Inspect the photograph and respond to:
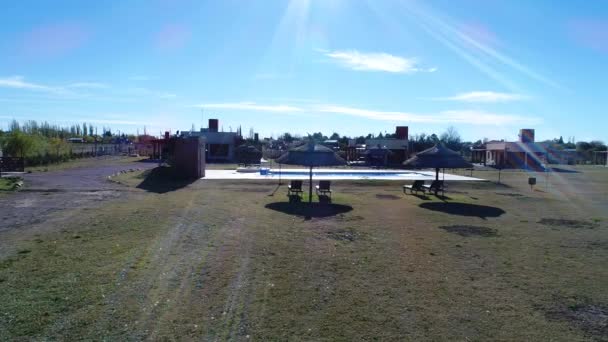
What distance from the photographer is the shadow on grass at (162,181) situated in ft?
66.6

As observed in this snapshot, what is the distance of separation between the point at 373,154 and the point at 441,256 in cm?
3638

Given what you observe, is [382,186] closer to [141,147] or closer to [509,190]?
[509,190]

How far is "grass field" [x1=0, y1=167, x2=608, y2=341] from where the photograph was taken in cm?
559

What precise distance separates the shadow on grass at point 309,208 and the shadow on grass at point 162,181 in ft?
18.7

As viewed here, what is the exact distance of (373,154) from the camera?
45.2m

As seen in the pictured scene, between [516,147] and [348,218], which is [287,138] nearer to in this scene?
[516,147]

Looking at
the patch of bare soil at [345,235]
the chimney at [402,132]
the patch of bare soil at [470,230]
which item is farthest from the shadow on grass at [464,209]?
the chimney at [402,132]

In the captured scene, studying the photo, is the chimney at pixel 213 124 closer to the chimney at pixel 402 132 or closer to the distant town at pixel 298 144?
the distant town at pixel 298 144

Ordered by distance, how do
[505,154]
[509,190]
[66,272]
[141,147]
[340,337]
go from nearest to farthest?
[340,337]
[66,272]
[509,190]
[505,154]
[141,147]

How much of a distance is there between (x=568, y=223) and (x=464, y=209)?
132 inches

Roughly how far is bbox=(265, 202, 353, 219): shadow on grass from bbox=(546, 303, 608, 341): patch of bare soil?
8037 mm

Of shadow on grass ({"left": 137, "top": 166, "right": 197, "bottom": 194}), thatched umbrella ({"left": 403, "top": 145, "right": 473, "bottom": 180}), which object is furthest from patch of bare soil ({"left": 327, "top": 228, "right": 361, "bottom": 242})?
shadow on grass ({"left": 137, "top": 166, "right": 197, "bottom": 194})

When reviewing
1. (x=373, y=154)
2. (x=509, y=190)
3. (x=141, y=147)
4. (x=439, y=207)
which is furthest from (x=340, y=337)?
(x=141, y=147)

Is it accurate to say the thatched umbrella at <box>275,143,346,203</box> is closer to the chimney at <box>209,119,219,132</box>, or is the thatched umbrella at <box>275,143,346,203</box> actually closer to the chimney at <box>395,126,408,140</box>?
the chimney at <box>209,119,219,132</box>
